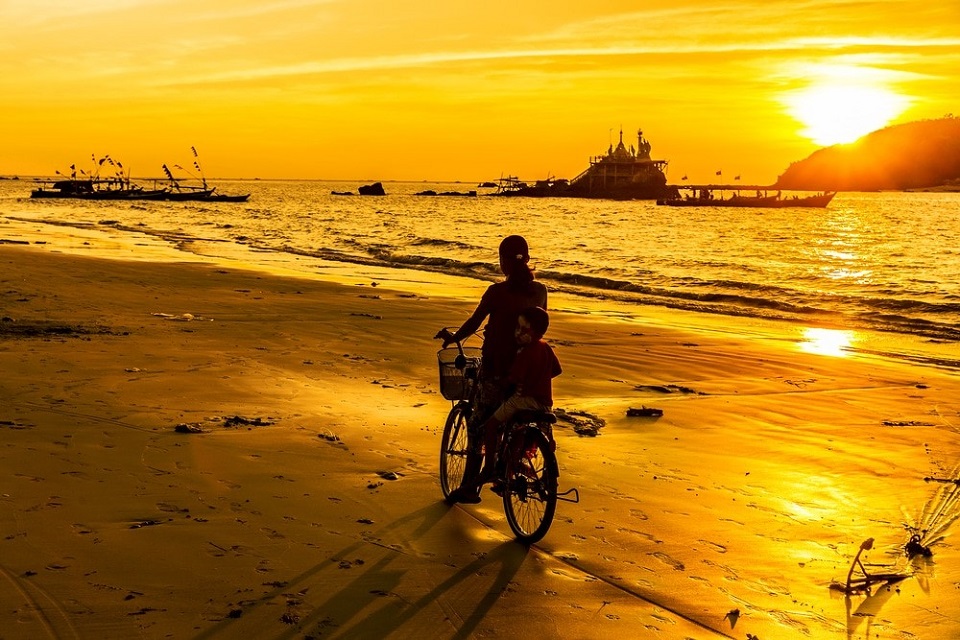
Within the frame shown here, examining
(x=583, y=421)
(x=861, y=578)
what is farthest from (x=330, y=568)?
(x=583, y=421)

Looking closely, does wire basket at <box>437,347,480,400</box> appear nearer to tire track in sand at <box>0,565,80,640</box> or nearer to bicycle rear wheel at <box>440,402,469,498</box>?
bicycle rear wheel at <box>440,402,469,498</box>

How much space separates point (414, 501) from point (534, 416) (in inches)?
50.3

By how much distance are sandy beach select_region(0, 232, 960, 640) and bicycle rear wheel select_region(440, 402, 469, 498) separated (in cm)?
18

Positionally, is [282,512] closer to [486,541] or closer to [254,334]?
[486,541]

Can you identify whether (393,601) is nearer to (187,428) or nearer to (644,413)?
(187,428)

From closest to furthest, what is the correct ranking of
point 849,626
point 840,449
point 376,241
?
point 849,626
point 840,449
point 376,241

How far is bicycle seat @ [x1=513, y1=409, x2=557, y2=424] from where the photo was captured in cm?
577

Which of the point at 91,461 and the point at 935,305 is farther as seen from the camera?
the point at 935,305

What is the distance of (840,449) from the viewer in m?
8.38

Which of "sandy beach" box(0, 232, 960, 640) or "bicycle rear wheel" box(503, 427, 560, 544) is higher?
"bicycle rear wheel" box(503, 427, 560, 544)

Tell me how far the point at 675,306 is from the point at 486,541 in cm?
1725

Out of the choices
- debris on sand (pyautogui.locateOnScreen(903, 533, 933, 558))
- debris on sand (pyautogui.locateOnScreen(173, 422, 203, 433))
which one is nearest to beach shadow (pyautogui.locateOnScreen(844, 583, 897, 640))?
debris on sand (pyautogui.locateOnScreen(903, 533, 933, 558))

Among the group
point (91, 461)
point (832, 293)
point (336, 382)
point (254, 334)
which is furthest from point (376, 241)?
point (91, 461)

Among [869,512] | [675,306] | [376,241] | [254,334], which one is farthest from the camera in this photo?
[376,241]
